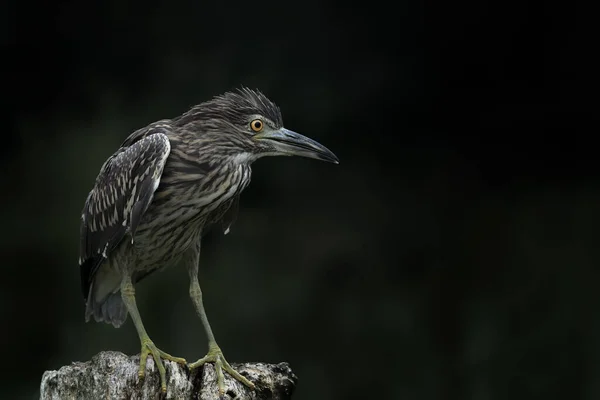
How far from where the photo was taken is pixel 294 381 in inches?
115

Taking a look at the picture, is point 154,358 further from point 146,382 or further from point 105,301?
point 105,301

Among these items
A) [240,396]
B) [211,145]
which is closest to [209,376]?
[240,396]

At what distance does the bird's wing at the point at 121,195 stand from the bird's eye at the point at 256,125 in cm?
30

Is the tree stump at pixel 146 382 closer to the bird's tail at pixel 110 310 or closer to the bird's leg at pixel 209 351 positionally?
the bird's leg at pixel 209 351

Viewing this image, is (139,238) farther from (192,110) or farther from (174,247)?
(192,110)

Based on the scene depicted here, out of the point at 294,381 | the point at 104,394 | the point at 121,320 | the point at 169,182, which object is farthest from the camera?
the point at 121,320

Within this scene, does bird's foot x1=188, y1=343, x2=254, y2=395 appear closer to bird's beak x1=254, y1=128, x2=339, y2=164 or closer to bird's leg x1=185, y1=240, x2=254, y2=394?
bird's leg x1=185, y1=240, x2=254, y2=394

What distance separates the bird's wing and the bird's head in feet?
0.57

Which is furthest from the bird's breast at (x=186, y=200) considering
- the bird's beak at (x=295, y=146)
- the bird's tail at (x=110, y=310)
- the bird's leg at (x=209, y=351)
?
the bird's tail at (x=110, y=310)

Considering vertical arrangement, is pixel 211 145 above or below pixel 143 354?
above

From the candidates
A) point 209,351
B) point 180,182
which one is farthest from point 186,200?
point 209,351

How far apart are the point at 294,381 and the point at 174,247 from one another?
767 mm

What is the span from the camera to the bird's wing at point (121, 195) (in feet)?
10.6

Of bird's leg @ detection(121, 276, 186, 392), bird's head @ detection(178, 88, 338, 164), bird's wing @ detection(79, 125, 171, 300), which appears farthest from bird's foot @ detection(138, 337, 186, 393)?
bird's head @ detection(178, 88, 338, 164)
